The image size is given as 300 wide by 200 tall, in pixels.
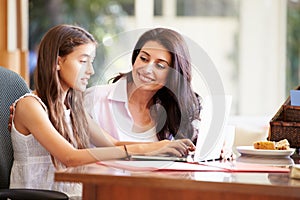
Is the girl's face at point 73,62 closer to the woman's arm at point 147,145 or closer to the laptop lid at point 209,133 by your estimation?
the woman's arm at point 147,145

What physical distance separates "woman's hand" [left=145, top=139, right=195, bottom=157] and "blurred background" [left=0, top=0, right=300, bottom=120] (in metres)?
2.98

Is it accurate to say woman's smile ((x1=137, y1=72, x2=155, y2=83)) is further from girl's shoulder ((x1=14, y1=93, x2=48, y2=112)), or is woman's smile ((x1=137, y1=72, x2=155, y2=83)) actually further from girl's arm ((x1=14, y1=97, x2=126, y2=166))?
girl's shoulder ((x1=14, y1=93, x2=48, y2=112))

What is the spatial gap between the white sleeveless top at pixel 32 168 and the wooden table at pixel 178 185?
54 centimetres

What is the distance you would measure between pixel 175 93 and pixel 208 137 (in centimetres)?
16

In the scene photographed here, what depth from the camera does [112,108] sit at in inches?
68.3

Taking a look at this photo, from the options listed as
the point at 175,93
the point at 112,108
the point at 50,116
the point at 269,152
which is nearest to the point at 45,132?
the point at 50,116

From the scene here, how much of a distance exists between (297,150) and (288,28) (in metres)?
2.63

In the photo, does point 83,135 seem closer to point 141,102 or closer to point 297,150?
point 141,102

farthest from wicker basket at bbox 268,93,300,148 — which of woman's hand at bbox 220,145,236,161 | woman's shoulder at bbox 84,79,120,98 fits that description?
woman's shoulder at bbox 84,79,120,98

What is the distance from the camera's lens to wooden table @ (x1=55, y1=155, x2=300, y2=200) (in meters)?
1.41

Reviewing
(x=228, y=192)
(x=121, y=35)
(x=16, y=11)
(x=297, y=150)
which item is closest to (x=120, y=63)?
(x=121, y=35)

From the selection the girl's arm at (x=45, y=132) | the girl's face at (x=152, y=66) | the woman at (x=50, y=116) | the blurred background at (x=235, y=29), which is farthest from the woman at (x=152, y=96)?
the blurred background at (x=235, y=29)

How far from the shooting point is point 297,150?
2201 millimetres

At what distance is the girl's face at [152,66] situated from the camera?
5.57 ft
